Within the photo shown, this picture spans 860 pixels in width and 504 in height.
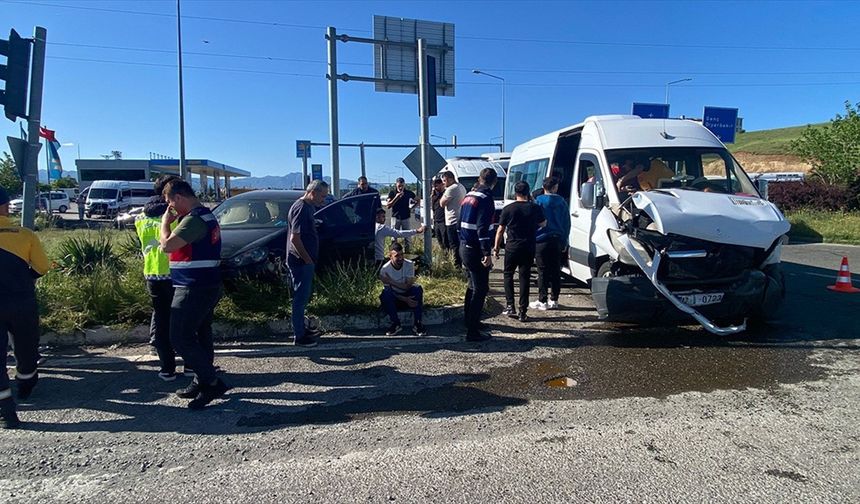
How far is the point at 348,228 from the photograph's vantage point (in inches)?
302

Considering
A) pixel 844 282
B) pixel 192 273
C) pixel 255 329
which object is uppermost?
pixel 192 273

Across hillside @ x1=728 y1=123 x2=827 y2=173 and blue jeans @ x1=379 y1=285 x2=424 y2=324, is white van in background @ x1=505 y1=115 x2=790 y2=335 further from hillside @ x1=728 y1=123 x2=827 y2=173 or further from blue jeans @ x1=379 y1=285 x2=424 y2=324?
hillside @ x1=728 y1=123 x2=827 y2=173

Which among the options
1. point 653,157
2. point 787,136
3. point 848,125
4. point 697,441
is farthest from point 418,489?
point 787,136

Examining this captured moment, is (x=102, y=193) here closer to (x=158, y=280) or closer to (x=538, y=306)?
(x=158, y=280)

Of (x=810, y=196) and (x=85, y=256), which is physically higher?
(x=810, y=196)

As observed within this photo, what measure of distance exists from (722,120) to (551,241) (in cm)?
1563

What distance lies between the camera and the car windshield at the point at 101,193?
102ft

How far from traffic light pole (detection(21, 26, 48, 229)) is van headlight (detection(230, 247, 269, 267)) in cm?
214

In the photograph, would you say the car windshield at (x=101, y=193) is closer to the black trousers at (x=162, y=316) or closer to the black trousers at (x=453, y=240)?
the black trousers at (x=453, y=240)

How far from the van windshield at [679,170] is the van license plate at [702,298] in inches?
61.4

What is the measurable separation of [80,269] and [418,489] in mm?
6384

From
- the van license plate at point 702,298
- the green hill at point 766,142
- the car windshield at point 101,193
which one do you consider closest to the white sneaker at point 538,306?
the van license plate at point 702,298

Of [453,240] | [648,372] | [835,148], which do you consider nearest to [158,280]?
[648,372]

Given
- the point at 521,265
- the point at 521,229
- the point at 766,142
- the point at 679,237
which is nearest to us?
the point at 679,237
